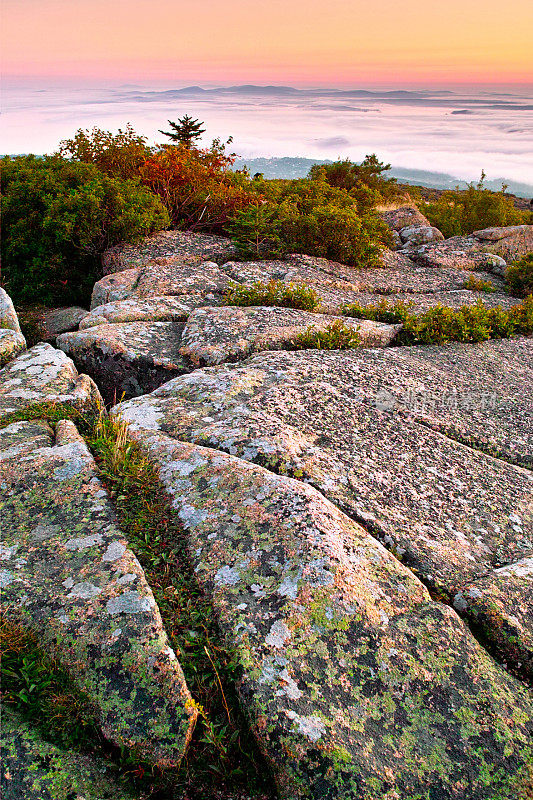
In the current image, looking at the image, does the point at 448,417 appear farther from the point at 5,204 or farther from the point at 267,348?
the point at 5,204

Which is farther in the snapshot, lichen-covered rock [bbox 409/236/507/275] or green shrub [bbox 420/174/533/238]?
green shrub [bbox 420/174/533/238]

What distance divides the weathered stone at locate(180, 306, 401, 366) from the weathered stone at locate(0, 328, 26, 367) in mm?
2622

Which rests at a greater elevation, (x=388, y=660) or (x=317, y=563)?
(x=317, y=563)

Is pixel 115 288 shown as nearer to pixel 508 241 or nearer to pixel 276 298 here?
pixel 276 298

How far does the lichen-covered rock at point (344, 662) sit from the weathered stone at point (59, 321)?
317 inches

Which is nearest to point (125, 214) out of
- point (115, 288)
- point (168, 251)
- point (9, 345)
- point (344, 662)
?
point (168, 251)

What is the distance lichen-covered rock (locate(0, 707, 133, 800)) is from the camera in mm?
2688

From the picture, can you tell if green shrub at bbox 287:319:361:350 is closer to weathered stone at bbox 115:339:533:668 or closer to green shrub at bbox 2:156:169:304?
weathered stone at bbox 115:339:533:668

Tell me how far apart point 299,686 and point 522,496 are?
11.5 ft

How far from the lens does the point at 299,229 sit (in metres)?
13.3

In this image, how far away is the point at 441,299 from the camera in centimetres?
1177

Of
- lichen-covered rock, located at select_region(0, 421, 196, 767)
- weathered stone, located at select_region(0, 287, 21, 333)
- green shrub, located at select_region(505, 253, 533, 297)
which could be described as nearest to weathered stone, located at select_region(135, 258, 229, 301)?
weathered stone, located at select_region(0, 287, 21, 333)

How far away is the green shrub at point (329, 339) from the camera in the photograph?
811 centimetres

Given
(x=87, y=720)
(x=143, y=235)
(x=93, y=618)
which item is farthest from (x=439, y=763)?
(x=143, y=235)
